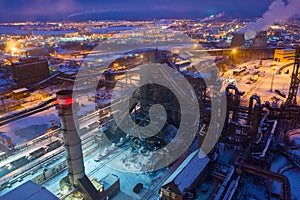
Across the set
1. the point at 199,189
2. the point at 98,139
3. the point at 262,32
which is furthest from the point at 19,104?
the point at 262,32

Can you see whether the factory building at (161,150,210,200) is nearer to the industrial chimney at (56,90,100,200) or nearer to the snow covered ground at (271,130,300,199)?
the industrial chimney at (56,90,100,200)

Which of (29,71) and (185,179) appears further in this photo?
(29,71)

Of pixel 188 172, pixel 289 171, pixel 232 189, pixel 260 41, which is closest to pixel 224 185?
pixel 232 189

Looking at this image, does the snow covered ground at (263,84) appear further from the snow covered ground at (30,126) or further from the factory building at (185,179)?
the snow covered ground at (30,126)

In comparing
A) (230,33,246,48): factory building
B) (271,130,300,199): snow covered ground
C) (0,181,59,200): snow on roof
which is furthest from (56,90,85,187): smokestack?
(230,33,246,48): factory building

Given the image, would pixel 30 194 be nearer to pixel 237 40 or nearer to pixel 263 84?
pixel 263 84

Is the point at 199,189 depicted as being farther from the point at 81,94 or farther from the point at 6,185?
the point at 81,94
